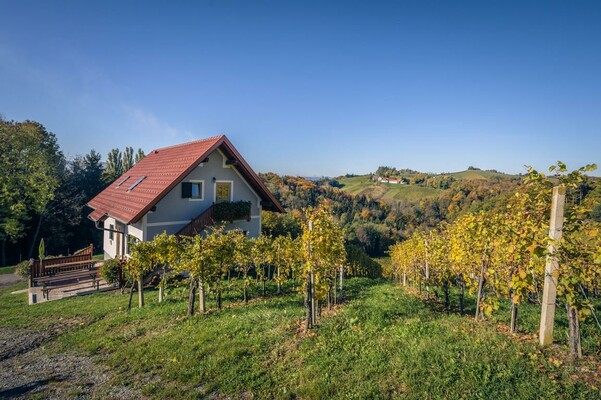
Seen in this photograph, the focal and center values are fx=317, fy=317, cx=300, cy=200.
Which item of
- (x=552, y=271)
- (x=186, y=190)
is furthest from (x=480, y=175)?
(x=552, y=271)

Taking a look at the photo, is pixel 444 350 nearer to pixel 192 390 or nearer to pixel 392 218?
pixel 192 390

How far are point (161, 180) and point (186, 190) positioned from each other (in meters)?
1.43

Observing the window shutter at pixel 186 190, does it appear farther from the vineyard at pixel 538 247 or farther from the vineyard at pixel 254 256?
the vineyard at pixel 538 247

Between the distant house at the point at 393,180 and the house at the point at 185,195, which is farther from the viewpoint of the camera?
the distant house at the point at 393,180

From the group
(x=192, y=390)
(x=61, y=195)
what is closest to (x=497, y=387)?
(x=192, y=390)

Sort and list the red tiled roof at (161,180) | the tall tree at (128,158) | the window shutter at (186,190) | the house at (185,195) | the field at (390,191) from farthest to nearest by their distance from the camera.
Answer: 1. the field at (390,191)
2. the tall tree at (128,158)
3. the window shutter at (186,190)
4. the house at (185,195)
5. the red tiled roof at (161,180)

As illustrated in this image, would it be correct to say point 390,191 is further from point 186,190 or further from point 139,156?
point 186,190

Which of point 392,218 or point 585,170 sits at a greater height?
point 585,170

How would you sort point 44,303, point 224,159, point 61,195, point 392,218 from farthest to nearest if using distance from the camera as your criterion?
1. point 392,218
2. point 61,195
3. point 224,159
4. point 44,303

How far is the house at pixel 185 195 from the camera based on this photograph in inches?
672

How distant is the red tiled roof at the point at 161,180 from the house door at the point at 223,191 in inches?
50.7

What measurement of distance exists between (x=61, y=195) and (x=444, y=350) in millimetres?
A: 37998

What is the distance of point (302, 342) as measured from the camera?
7.36 meters

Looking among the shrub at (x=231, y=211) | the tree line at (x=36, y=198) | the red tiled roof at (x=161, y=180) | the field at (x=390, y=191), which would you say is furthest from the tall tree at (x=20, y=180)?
the field at (x=390, y=191)
